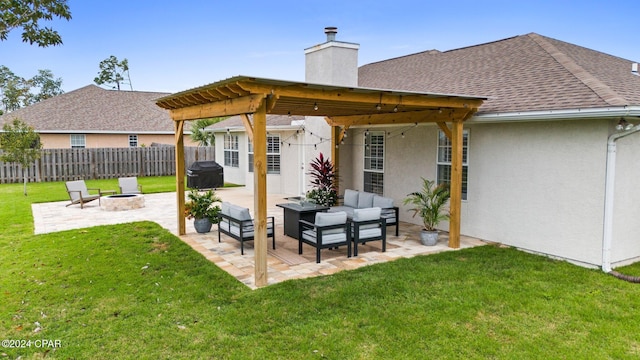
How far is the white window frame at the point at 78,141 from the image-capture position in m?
24.3

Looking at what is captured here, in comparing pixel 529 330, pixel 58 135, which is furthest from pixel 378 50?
pixel 529 330

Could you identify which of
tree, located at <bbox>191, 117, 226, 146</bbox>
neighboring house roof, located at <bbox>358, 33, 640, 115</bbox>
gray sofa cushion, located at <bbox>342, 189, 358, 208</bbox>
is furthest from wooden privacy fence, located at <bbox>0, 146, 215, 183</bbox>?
gray sofa cushion, located at <bbox>342, 189, 358, 208</bbox>

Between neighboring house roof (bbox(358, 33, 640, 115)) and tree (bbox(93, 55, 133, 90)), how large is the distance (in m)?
43.3

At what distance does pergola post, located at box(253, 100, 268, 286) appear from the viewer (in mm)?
6449

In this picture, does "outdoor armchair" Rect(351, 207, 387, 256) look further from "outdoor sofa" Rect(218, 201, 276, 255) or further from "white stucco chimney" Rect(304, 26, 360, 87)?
"white stucco chimney" Rect(304, 26, 360, 87)

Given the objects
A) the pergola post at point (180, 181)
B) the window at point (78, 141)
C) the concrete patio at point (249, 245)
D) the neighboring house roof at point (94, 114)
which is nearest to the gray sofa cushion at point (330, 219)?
the concrete patio at point (249, 245)

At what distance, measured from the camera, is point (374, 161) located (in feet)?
41.6

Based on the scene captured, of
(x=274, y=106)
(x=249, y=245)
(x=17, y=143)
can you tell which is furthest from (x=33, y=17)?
(x=17, y=143)

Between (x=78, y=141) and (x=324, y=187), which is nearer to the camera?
(x=324, y=187)

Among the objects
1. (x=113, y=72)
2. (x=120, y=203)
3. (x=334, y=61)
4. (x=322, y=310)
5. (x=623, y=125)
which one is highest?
(x=113, y=72)

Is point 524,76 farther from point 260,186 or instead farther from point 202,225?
point 202,225

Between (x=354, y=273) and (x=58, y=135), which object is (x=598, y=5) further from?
(x=58, y=135)

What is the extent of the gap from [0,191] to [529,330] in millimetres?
19547

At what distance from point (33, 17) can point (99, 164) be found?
55.1ft
